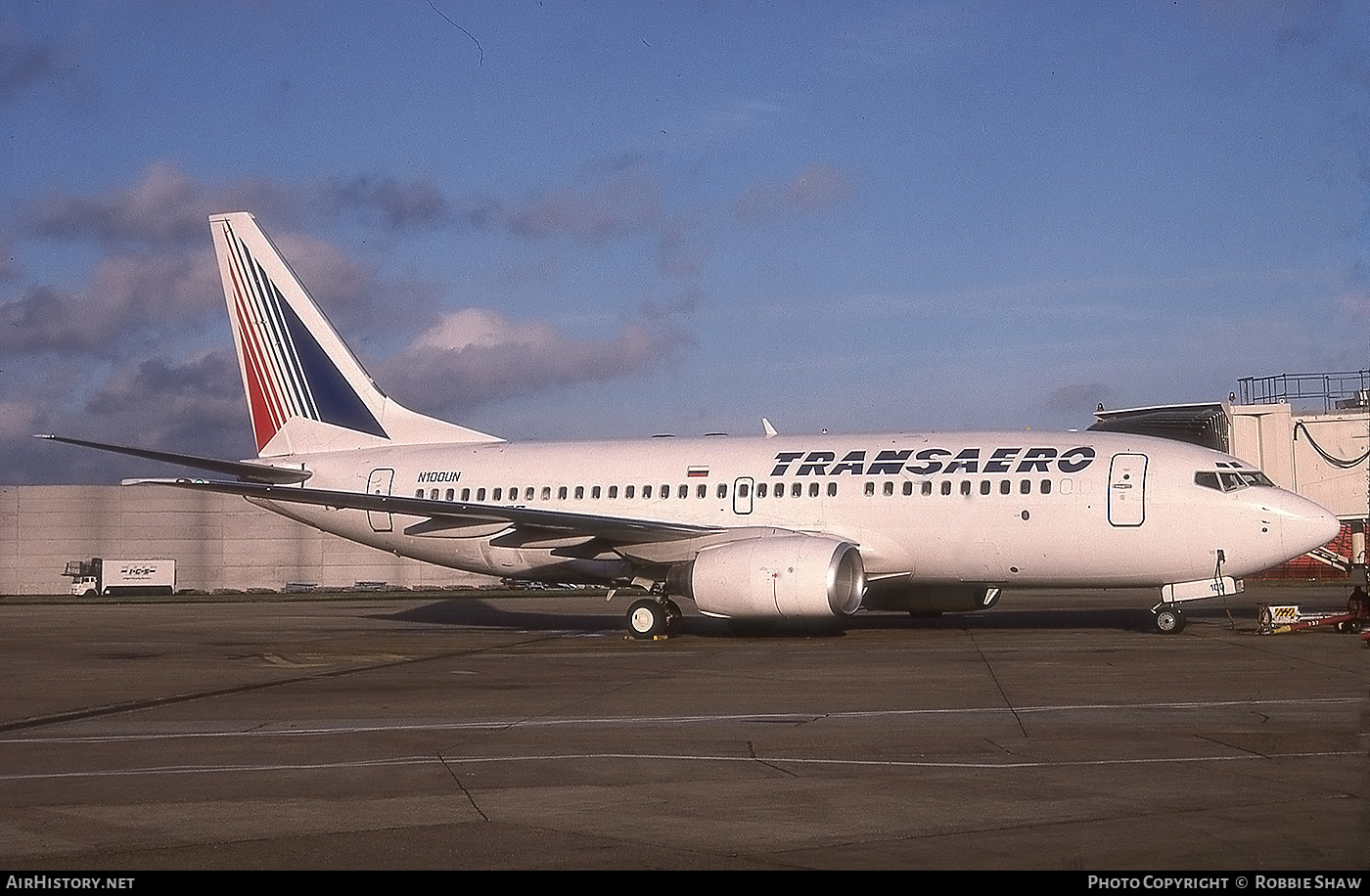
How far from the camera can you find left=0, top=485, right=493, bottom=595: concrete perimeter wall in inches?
3231

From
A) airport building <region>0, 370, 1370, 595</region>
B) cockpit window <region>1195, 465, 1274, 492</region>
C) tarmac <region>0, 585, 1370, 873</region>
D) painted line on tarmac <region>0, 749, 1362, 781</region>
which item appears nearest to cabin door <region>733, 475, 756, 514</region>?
tarmac <region>0, 585, 1370, 873</region>

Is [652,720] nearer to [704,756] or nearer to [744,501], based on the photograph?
[704,756]

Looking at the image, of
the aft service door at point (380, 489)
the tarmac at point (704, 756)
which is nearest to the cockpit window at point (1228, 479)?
the tarmac at point (704, 756)

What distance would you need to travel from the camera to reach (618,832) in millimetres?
8703

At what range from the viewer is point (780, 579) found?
24297 millimetres

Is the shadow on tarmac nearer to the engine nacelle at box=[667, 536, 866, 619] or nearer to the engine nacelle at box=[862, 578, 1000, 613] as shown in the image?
the engine nacelle at box=[862, 578, 1000, 613]

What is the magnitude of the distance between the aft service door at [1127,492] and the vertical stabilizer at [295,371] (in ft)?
48.2

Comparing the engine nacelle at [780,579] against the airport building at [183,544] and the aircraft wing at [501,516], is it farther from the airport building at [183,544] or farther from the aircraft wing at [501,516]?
the airport building at [183,544]

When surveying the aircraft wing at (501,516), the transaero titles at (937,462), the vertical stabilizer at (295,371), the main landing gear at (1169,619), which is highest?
the vertical stabilizer at (295,371)

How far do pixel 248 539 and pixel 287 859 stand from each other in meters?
79.1

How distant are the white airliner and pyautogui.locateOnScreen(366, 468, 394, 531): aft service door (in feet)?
0.16

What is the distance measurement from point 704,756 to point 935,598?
57.9 ft

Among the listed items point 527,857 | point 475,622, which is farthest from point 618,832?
point 475,622

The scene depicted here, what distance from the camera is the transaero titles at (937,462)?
2569 cm
